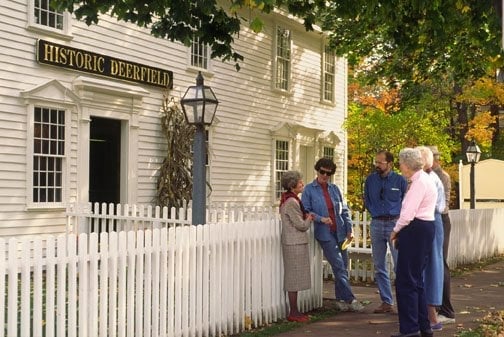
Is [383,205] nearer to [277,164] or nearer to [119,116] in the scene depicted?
[119,116]

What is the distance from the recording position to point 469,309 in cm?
1016

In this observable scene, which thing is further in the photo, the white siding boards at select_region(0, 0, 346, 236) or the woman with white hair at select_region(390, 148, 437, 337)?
the white siding boards at select_region(0, 0, 346, 236)

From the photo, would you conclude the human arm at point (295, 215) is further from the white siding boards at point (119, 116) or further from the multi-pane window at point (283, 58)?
the multi-pane window at point (283, 58)

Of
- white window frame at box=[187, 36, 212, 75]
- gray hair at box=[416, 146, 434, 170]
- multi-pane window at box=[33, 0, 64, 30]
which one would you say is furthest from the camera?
white window frame at box=[187, 36, 212, 75]

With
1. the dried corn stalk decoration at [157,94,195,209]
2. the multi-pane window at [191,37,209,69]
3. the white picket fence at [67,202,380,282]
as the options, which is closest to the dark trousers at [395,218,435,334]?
the white picket fence at [67,202,380,282]

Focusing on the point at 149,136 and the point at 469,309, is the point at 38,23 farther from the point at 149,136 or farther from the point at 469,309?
the point at 469,309

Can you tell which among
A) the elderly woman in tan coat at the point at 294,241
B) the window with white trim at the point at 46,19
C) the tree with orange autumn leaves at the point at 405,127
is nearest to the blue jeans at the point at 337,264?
the elderly woman in tan coat at the point at 294,241

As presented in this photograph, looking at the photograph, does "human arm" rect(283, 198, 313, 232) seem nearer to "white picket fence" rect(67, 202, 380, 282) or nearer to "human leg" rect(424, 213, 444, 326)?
Result: "human leg" rect(424, 213, 444, 326)

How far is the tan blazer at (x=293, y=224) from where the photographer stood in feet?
28.7

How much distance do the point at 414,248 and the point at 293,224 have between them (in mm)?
1695

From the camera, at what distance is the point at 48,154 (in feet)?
43.8

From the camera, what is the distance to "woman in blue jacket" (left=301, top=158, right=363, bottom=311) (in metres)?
9.37

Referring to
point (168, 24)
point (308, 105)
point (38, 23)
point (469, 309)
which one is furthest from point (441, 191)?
point (308, 105)

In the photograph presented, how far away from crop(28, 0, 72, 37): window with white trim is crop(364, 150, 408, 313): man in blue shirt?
663cm
